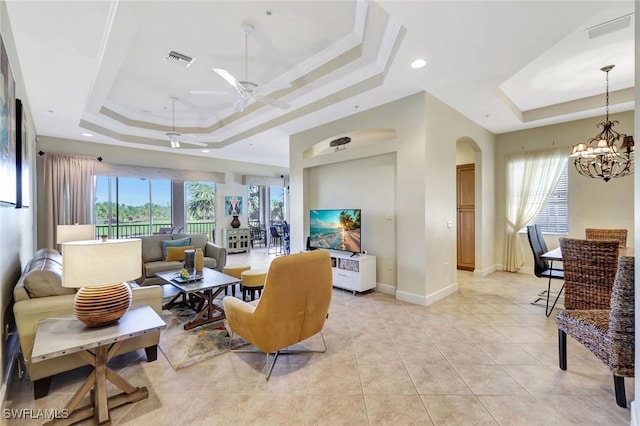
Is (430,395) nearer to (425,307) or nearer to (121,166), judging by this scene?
(425,307)

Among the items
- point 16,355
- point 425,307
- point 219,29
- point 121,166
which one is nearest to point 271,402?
point 16,355

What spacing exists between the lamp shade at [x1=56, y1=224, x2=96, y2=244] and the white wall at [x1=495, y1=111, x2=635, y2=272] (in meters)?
7.29

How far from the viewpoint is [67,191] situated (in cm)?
602

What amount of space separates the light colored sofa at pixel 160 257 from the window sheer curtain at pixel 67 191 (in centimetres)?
214

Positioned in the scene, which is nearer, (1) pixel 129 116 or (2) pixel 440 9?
(2) pixel 440 9

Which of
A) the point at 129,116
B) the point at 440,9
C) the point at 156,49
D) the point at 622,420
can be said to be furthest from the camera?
the point at 129,116

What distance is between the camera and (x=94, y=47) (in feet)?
9.04

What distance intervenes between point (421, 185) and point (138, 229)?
7.30 m

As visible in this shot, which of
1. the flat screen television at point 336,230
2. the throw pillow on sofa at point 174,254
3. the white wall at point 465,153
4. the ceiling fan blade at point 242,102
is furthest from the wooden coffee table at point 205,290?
the white wall at point 465,153

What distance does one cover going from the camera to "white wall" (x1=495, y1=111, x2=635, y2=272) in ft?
15.8

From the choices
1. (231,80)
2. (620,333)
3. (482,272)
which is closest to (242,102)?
(231,80)

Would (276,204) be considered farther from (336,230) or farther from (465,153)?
(465,153)

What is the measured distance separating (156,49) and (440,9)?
313 centimetres

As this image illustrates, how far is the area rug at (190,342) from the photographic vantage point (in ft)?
8.55
